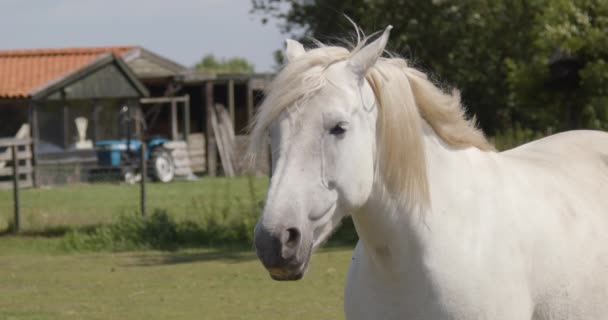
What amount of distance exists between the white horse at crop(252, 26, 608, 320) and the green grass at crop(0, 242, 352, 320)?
434 centimetres

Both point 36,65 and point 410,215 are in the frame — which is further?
point 36,65

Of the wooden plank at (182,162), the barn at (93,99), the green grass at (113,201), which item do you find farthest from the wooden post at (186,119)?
the green grass at (113,201)

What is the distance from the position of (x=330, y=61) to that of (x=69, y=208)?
14618mm

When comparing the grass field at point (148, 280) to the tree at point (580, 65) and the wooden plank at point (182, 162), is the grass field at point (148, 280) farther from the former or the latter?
the wooden plank at point (182, 162)

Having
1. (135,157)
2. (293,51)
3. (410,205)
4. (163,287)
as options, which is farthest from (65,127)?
(410,205)

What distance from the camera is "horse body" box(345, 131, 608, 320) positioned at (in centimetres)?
345

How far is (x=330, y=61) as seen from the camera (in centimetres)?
339

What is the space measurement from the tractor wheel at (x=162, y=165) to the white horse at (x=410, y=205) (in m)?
22.7

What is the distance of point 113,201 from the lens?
1919cm

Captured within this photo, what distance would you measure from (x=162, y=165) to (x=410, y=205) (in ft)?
76.8

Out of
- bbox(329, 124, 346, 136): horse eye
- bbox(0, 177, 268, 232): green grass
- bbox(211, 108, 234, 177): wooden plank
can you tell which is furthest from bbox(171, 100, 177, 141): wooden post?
bbox(329, 124, 346, 136): horse eye

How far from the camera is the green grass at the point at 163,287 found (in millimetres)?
8414

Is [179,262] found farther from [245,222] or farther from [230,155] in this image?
[230,155]

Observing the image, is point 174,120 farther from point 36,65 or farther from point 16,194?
point 16,194
